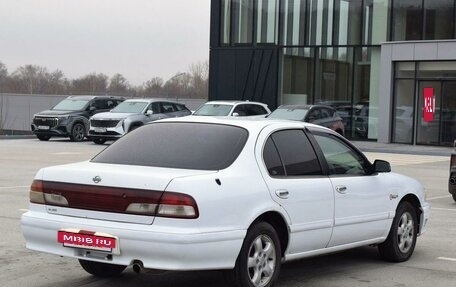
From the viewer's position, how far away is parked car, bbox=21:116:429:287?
536 cm

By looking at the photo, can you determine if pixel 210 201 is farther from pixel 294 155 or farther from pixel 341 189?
pixel 341 189

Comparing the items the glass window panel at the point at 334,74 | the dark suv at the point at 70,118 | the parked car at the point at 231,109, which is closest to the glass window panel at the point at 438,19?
the glass window panel at the point at 334,74

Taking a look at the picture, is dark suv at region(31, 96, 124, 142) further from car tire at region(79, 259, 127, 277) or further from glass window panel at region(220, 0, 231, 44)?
car tire at region(79, 259, 127, 277)

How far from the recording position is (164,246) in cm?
525

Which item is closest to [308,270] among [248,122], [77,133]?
[248,122]

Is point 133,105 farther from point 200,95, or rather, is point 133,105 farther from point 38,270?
point 200,95

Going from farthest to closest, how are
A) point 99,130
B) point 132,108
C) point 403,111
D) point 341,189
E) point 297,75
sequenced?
point 297,75, point 403,111, point 132,108, point 99,130, point 341,189

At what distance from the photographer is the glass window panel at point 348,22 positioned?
3228 centimetres

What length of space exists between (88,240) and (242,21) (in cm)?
3062

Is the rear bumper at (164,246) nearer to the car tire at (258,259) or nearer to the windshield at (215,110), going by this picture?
the car tire at (258,259)

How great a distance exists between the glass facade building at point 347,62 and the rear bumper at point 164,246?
81.6 feet

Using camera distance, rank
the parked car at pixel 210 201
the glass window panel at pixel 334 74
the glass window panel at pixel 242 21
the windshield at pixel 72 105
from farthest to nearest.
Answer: the glass window panel at pixel 242 21 < the glass window panel at pixel 334 74 < the windshield at pixel 72 105 < the parked car at pixel 210 201

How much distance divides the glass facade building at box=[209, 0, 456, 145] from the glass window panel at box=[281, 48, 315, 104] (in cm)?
5

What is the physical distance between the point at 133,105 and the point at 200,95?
4982cm
